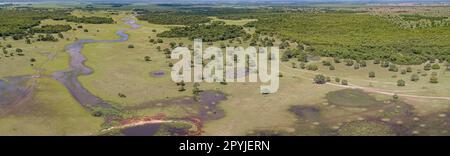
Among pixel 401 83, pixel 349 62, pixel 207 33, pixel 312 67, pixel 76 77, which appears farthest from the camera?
pixel 207 33

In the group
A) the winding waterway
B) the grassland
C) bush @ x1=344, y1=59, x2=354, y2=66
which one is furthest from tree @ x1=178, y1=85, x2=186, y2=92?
bush @ x1=344, y1=59, x2=354, y2=66

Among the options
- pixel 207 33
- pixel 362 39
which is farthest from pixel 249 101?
pixel 207 33

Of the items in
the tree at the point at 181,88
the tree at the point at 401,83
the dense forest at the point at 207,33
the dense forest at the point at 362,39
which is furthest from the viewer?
the dense forest at the point at 207,33

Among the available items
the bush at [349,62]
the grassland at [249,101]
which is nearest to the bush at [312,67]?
the grassland at [249,101]

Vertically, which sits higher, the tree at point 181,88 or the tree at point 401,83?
the tree at point 401,83

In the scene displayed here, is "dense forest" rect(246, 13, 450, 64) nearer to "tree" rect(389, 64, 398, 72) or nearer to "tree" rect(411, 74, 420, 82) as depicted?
"tree" rect(389, 64, 398, 72)

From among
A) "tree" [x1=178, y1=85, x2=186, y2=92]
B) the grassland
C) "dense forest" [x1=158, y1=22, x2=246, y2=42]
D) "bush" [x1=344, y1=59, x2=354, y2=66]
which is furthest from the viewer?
"dense forest" [x1=158, y1=22, x2=246, y2=42]

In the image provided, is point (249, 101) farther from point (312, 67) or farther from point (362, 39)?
point (362, 39)

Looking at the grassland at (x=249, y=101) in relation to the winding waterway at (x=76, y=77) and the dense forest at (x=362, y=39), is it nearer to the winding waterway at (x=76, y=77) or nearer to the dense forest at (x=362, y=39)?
the winding waterway at (x=76, y=77)

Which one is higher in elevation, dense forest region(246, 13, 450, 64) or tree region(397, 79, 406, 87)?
dense forest region(246, 13, 450, 64)

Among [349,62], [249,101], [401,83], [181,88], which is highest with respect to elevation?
[349,62]
